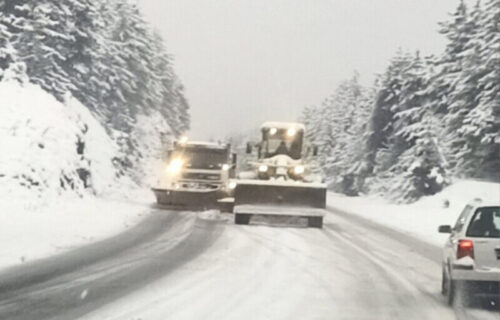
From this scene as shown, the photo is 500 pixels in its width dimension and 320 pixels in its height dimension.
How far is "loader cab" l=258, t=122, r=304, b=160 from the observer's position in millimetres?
25922

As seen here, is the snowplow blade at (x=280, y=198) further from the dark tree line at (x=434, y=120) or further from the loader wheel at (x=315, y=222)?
the dark tree line at (x=434, y=120)

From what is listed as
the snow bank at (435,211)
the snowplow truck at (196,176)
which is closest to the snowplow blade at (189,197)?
the snowplow truck at (196,176)

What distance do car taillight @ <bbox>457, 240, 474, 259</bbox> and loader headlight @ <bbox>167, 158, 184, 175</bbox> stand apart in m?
19.5

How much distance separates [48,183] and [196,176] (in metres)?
5.78

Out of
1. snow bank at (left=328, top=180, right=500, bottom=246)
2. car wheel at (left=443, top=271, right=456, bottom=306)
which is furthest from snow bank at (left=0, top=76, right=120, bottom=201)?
car wheel at (left=443, top=271, right=456, bottom=306)

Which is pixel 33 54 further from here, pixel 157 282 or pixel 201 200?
pixel 157 282

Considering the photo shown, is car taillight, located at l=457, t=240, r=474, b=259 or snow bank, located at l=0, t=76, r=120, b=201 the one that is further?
snow bank, located at l=0, t=76, r=120, b=201

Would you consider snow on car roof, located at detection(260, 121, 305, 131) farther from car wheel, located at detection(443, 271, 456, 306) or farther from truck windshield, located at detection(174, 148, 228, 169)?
car wheel, located at detection(443, 271, 456, 306)

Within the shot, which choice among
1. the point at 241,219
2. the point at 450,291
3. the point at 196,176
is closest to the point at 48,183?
the point at 196,176

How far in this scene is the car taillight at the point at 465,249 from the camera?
9.19 meters

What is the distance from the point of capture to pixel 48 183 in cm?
2486

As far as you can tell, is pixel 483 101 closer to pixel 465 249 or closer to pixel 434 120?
pixel 434 120

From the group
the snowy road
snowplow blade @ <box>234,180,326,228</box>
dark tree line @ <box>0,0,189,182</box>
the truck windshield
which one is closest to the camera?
the snowy road

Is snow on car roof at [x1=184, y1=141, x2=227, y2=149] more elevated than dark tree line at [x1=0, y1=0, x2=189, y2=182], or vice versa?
dark tree line at [x1=0, y1=0, x2=189, y2=182]
